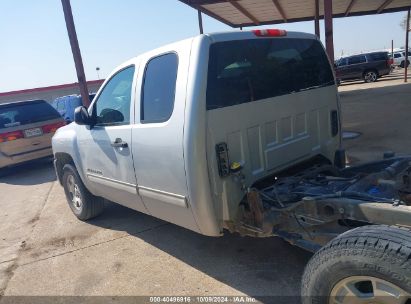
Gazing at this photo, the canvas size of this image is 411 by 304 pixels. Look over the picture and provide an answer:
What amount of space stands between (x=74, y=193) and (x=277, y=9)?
43.1 ft

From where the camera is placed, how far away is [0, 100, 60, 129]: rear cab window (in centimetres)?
902

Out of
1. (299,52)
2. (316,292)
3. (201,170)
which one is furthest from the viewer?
(299,52)

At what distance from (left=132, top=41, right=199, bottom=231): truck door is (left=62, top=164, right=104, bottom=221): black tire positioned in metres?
1.76

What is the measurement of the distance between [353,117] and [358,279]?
33.6ft

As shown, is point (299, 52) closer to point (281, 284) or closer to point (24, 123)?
point (281, 284)

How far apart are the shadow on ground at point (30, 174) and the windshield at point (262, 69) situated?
658 centimetres

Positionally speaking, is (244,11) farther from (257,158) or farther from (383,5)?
(257,158)

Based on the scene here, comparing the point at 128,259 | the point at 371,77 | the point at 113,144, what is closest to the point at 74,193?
the point at 128,259

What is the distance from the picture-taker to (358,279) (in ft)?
6.87

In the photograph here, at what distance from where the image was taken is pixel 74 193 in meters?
5.38

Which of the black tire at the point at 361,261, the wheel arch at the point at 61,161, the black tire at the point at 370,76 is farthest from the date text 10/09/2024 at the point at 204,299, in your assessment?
the black tire at the point at 370,76

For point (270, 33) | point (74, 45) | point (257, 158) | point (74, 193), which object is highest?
point (74, 45)

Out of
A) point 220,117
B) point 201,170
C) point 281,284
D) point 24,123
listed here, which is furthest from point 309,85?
point 24,123

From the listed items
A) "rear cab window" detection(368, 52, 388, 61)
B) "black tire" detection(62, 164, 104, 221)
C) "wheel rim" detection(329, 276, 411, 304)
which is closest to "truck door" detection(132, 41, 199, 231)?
"wheel rim" detection(329, 276, 411, 304)
